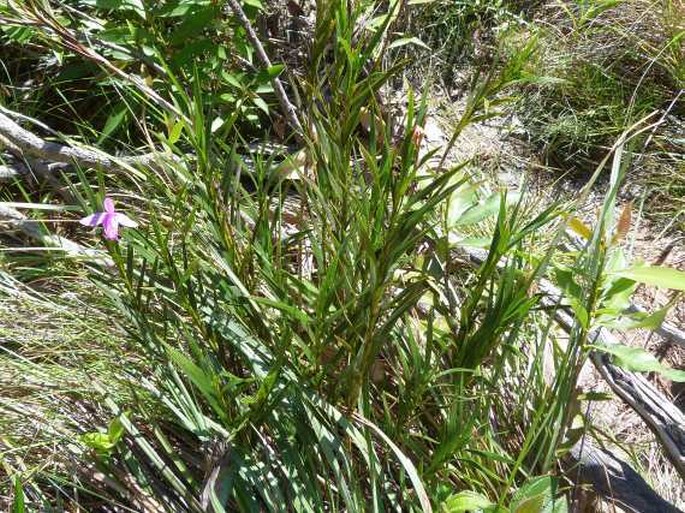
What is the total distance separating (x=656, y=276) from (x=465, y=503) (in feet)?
1.47

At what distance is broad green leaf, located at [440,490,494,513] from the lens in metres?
1.25

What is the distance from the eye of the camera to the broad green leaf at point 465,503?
1.25 m

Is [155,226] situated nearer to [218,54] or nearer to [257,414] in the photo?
[257,414]

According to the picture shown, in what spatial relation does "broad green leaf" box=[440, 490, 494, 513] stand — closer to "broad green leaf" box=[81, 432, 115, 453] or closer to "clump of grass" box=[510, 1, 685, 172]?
"broad green leaf" box=[81, 432, 115, 453]

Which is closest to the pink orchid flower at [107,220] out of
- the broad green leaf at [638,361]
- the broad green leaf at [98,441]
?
the broad green leaf at [98,441]

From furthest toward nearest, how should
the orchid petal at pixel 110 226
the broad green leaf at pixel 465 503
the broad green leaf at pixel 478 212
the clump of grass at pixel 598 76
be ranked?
the clump of grass at pixel 598 76, the broad green leaf at pixel 478 212, the broad green leaf at pixel 465 503, the orchid petal at pixel 110 226

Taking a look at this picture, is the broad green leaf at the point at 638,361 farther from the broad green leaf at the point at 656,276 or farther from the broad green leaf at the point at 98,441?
the broad green leaf at the point at 98,441

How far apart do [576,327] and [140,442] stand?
67cm

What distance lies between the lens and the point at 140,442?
136 centimetres

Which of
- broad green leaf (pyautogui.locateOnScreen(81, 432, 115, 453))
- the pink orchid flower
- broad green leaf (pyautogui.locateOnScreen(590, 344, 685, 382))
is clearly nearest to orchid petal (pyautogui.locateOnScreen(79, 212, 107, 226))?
the pink orchid flower

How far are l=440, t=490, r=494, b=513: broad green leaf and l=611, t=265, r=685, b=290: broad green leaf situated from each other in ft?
1.31

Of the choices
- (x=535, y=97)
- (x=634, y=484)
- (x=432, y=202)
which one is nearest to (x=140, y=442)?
(x=432, y=202)

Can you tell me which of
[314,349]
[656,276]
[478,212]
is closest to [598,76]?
[478,212]

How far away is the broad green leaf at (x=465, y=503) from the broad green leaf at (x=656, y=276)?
0.40m
